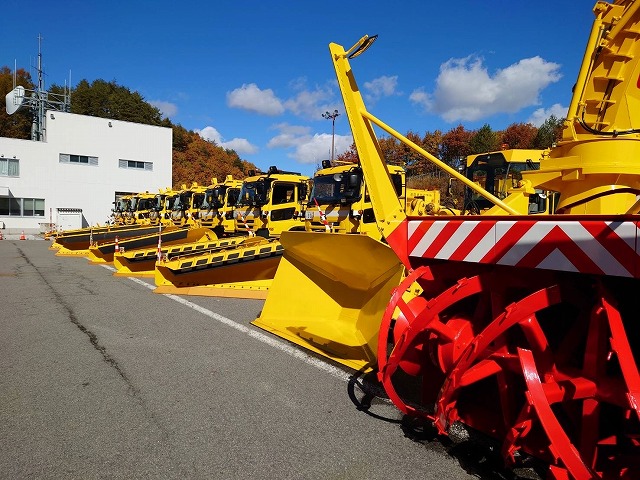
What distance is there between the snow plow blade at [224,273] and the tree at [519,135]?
132 feet

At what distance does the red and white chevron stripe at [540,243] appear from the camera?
209cm

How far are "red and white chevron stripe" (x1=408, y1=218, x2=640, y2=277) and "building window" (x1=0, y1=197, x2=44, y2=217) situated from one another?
3852 cm

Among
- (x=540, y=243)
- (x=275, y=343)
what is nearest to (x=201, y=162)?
(x=275, y=343)

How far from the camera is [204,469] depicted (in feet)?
9.00

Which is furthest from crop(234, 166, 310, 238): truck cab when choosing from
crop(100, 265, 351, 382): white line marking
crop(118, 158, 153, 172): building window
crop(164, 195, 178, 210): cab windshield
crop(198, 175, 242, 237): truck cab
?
crop(118, 158, 153, 172): building window

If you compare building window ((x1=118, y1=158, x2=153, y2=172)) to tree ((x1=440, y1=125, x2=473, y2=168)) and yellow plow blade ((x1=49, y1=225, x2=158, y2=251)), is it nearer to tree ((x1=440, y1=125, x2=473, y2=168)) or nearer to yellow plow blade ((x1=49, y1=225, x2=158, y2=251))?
yellow plow blade ((x1=49, y1=225, x2=158, y2=251))

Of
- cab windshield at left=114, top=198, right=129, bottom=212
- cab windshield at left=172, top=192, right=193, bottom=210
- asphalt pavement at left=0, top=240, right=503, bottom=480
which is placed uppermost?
cab windshield at left=172, top=192, right=193, bottom=210

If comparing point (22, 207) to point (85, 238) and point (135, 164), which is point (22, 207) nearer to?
point (135, 164)

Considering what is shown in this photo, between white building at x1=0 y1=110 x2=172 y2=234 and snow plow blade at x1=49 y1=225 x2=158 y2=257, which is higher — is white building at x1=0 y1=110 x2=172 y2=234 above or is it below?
above

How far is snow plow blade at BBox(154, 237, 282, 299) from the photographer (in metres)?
8.71

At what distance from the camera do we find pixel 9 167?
33250 mm

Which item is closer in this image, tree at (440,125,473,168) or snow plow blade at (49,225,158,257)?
snow plow blade at (49,225,158,257)

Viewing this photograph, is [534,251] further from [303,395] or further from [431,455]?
[303,395]

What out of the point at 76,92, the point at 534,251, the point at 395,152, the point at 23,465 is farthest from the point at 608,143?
the point at 76,92
